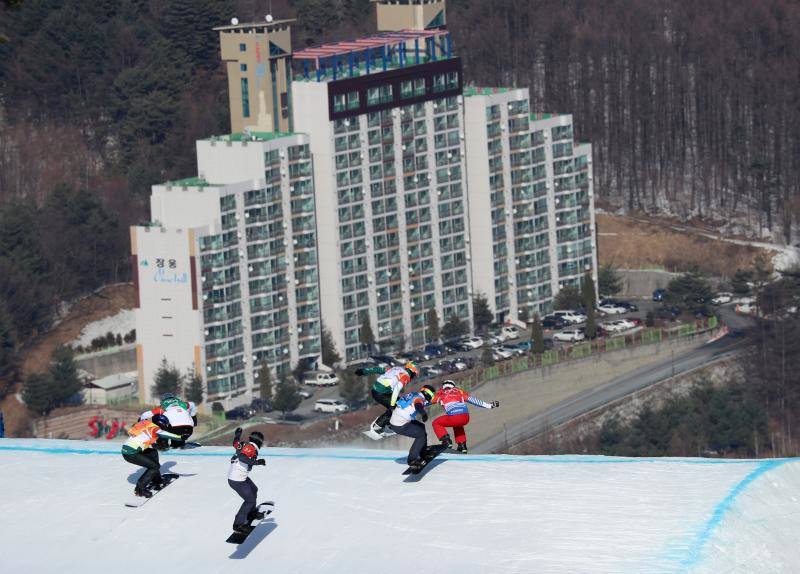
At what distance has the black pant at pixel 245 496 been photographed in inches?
2709

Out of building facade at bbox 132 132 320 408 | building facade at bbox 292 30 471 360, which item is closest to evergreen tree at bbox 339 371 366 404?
building facade at bbox 132 132 320 408

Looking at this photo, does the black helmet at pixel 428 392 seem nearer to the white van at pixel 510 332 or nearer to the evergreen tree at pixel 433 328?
the evergreen tree at pixel 433 328

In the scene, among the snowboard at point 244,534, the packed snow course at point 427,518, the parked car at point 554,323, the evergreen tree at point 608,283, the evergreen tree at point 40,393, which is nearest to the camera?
the packed snow course at point 427,518

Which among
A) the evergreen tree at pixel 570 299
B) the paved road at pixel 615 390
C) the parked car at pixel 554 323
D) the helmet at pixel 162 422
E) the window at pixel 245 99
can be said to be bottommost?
the paved road at pixel 615 390

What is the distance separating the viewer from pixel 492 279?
602ft

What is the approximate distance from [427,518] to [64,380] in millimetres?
98939

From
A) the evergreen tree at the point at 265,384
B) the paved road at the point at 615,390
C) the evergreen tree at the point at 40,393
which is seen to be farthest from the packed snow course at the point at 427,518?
the evergreen tree at the point at 40,393

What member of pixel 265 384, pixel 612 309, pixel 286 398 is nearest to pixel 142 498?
pixel 286 398

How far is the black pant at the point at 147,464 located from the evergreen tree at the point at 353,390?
88475 mm

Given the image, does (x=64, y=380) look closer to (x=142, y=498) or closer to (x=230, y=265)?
(x=230, y=265)

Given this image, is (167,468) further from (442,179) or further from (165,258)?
(442,179)

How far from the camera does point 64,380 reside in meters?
166

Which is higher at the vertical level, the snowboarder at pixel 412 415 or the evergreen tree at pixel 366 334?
the snowboarder at pixel 412 415

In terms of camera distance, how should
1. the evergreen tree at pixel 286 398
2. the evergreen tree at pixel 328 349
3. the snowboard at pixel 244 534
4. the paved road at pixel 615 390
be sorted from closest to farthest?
the snowboard at pixel 244 534 → the evergreen tree at pixel 286 398 → the paved road at pixel 615 390 → the evergreen tree at pixel 328 349
